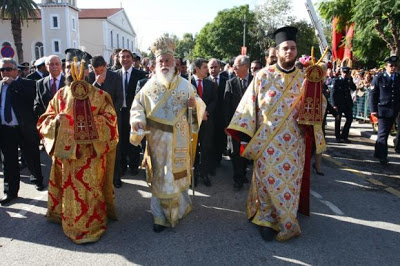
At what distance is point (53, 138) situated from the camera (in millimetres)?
3957

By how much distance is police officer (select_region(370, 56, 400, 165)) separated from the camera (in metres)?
7.46

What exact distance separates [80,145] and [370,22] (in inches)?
492

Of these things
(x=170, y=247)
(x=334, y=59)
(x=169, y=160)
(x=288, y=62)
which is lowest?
(x=170, y=247)

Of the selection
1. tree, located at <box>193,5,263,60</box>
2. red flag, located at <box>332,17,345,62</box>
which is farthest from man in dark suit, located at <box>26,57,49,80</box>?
tree, located at <box>193,5,263,60</box>

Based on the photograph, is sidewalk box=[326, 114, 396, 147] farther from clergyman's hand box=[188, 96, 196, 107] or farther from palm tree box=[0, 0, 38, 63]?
palm tree box=[0, 0, 38, 63]

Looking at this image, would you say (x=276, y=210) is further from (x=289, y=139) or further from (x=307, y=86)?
(x=307, y=86)

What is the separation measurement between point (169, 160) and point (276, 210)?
125cm

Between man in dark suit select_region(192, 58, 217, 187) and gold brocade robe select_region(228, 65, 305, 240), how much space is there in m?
2.00

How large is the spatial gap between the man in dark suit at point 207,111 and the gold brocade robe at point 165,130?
1.76m

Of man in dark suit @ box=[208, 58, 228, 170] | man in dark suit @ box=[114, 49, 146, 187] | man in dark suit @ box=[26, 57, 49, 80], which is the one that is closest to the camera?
man in dark suit @ box=[114, 49, 146, 187]

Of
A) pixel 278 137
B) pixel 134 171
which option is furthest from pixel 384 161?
pixel 134 171

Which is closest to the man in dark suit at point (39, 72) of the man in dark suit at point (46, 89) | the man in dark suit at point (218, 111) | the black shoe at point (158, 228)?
the man in dark suit at point (46, 89)

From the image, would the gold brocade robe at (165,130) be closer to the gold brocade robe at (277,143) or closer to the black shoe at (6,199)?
the gold brocade robe at (277,143)

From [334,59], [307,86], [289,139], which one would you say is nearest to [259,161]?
[289,139]
